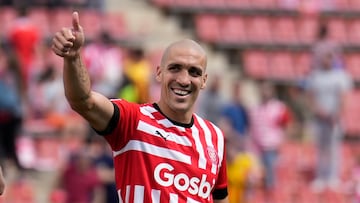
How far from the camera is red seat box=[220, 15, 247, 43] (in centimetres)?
1980

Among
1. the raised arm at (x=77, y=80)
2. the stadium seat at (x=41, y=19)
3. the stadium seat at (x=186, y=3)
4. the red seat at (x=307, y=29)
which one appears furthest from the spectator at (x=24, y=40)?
the raised arm at (x=77, y=80)

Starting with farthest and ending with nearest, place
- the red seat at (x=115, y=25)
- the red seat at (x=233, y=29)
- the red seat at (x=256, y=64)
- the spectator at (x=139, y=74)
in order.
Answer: the red seat at (x=233, y=29) < the red seat at (x=256, y=64) < the red seat at (x=115, y=25) < the spectator at (x=139, y=74)

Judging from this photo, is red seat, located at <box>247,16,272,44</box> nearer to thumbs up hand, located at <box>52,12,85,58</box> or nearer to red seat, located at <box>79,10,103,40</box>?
red seat, located at <box>79,10,103,40</box>

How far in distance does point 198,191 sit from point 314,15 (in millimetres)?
15261

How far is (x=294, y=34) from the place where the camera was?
20.2m

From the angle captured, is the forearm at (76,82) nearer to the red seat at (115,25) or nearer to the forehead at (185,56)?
the forehead at (185,56)

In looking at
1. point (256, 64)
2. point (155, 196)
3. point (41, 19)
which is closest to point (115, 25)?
point (41, 19)

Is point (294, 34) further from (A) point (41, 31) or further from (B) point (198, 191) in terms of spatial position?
(B) point (198, 191)

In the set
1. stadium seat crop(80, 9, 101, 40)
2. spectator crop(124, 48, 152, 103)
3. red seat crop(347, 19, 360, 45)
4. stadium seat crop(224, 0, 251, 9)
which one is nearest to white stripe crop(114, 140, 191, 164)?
spectator crop(124, 48, 152, 103)

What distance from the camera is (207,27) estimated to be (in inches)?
782

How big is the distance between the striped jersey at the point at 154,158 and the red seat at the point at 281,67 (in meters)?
13.4

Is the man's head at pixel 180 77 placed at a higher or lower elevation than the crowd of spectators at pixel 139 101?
lower

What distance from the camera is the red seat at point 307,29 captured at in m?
20.2

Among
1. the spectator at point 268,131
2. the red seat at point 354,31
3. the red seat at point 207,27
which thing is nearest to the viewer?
the spectator at point 268,131
